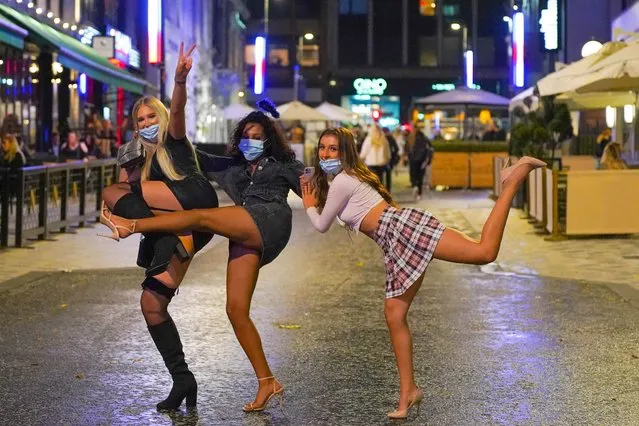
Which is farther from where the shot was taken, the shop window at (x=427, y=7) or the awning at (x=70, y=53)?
the shop window at (x=427, y=7)

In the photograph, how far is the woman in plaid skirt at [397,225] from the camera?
6.25m

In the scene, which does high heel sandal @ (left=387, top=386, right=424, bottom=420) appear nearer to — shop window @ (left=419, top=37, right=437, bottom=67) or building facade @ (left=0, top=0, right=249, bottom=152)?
building facade @ (left=0, top=0, right=249, bottom=152)

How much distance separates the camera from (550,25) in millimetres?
39594

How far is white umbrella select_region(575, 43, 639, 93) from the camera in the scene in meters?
16.5

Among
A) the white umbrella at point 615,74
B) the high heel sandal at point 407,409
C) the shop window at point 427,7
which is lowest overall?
the high heel sandal at point 407,409

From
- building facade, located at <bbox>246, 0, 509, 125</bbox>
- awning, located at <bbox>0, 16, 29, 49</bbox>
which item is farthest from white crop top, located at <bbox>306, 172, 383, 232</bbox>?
building facade, located at <bbox>246, 0, 509, 125</bbox>

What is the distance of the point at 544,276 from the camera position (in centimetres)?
1282

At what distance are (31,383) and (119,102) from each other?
111ft

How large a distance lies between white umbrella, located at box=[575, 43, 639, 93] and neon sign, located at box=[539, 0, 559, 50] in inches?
811

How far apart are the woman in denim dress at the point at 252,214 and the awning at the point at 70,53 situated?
56.8ft

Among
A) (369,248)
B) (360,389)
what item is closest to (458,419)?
(360,389)

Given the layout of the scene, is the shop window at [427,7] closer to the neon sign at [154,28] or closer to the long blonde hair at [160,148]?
the neon sign at [154,28]

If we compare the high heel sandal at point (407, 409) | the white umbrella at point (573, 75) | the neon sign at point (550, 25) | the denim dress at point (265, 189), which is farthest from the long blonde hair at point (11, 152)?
the neon sign at point (550, 25)

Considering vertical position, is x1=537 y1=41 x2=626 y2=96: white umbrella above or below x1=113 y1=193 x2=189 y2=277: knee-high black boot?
above
